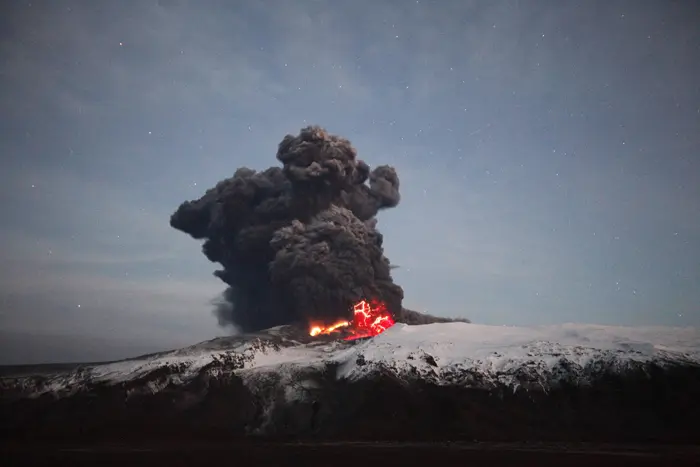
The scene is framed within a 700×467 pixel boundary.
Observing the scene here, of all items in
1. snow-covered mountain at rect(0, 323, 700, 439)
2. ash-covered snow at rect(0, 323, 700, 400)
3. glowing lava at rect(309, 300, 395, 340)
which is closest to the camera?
snow-covered mountain at rect(0, 323, 700, 439)

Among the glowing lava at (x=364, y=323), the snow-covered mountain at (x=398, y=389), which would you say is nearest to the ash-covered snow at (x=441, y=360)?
the snow-covered mountain at (x=398, y=389)

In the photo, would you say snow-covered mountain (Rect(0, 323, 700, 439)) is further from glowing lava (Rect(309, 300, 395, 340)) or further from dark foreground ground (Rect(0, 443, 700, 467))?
glowing lava (Rect(309, 300, 395, 340))

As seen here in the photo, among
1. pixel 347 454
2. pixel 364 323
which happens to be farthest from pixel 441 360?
pixel 364 323

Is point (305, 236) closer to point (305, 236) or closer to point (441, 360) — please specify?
point (305, 236)

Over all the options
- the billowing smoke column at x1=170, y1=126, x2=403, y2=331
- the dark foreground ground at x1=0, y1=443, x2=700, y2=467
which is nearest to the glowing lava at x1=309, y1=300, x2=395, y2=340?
the billowing smoke column at x1=170, y1=126, x2=403, y2=331

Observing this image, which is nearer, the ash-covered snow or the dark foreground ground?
the dark foreground ground

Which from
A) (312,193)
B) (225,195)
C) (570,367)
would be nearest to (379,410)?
(570,367)

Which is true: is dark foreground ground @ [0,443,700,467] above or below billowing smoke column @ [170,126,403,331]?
below
